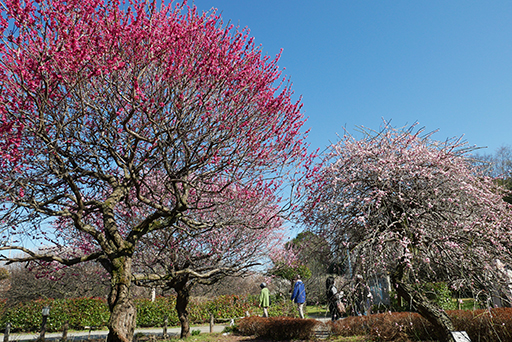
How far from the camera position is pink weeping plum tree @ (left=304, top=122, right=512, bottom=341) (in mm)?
4457

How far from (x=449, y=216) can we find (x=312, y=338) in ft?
20.0

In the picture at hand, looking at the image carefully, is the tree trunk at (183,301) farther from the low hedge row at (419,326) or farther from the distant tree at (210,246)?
the low hedge row at (419,326)

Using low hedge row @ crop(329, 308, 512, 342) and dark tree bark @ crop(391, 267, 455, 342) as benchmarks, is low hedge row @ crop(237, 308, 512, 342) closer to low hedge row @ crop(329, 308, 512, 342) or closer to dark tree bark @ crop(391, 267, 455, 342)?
low hedge row @ crop(329, 308, 512, 342)

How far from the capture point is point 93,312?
16203 millimetres

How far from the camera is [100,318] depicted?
52.9 feet

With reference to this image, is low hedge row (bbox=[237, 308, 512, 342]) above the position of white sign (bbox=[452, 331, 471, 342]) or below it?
below

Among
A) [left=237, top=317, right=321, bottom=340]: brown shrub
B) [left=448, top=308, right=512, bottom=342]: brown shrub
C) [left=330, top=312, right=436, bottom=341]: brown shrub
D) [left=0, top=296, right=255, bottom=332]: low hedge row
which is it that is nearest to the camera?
[left=448, top=308, right=512, bottom=342]: brown shrub

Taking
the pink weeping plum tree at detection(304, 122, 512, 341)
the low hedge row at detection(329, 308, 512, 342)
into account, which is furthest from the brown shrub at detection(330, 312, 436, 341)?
the pink weeping plum tree at detection(304, 122, 512, 341)

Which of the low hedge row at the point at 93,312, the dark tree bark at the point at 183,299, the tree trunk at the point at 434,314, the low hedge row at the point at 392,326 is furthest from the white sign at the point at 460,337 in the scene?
the low hedge row at the point at 93,312

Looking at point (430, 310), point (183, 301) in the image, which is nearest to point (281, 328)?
point (183, 301)

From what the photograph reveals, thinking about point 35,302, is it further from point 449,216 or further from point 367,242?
point 449,216

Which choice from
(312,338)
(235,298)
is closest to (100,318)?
(235,298)

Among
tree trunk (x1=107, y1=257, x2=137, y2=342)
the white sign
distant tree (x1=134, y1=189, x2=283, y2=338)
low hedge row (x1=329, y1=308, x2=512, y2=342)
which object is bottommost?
low hedge row (x1=329, y1=308, x2=512, y2=342)

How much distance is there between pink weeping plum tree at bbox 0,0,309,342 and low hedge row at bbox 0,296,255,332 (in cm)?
1152
